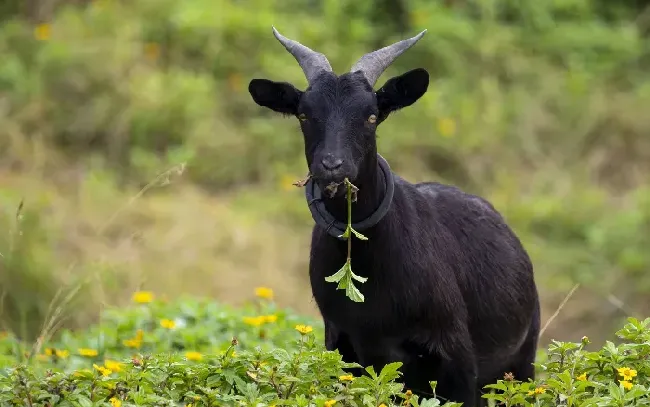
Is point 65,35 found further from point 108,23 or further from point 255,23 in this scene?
point 255,23

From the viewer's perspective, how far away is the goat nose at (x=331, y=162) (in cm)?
514

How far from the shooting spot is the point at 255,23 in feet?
43.7

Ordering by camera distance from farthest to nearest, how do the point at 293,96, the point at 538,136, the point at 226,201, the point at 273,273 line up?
the point at 538,136, the point at 226,201, the point at 273,273, the point at 293,96

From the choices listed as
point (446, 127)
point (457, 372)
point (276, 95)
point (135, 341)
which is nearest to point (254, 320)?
point (135, 341)

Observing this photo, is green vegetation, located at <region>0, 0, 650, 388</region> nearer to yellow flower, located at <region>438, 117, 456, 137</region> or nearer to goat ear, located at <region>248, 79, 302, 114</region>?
yellow flower, located at <region>438, 117, 456, 137</region>

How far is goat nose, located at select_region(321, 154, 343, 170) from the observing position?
514 centimetres

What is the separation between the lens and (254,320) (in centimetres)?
755

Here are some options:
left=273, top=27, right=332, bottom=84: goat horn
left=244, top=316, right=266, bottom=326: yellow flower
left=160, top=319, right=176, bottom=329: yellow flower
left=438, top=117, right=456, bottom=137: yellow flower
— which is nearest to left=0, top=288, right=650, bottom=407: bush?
left=273, top=27, right=332, bottom=84: goat horn

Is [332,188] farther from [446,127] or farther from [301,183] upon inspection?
[446,127]

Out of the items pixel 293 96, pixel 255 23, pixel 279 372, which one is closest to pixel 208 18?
pixel 255 23

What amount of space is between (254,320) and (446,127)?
18.9 ft

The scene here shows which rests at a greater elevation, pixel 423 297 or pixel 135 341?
pixel 135 341

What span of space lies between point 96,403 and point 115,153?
26.8ft

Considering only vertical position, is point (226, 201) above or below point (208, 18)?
below
